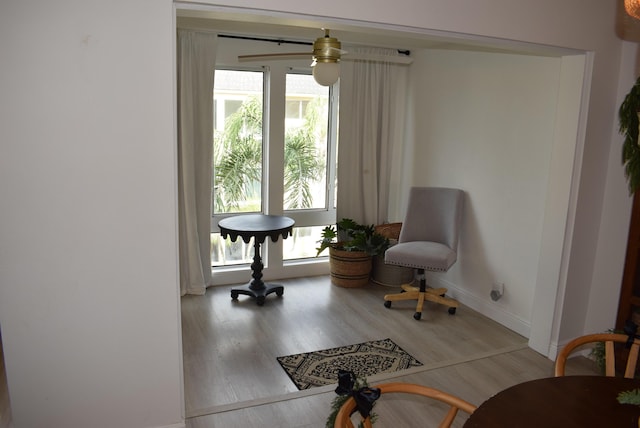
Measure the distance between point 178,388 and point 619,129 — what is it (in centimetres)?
309

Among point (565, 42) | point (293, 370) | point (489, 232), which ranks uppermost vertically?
point (565, 42)

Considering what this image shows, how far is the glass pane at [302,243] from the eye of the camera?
514 centimetres

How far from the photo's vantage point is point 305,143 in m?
5.01

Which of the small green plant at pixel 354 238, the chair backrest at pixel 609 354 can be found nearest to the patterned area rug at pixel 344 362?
the small green plant at pixel 354 238

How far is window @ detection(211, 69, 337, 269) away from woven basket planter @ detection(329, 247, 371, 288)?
49 cm

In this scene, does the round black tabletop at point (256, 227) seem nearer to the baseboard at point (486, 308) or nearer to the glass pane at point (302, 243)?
the glass pane at point (302, 243)

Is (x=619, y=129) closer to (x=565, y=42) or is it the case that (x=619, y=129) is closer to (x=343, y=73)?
(x=565, y=42)

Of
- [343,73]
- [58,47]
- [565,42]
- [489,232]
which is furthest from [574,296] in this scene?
[58,47]

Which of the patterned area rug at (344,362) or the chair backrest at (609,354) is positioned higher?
the chair backrest at (609,354)

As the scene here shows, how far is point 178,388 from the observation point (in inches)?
93.8

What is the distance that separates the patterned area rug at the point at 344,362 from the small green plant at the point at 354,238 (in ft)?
4.30

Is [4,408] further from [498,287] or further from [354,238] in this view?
[498,287]

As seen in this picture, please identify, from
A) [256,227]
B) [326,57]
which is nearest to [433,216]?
[256,227]

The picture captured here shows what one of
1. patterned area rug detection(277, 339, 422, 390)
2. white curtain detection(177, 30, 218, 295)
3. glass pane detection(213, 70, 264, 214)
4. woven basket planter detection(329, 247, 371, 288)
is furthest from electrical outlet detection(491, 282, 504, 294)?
white curtain detection(177, 30, 218, 295)
